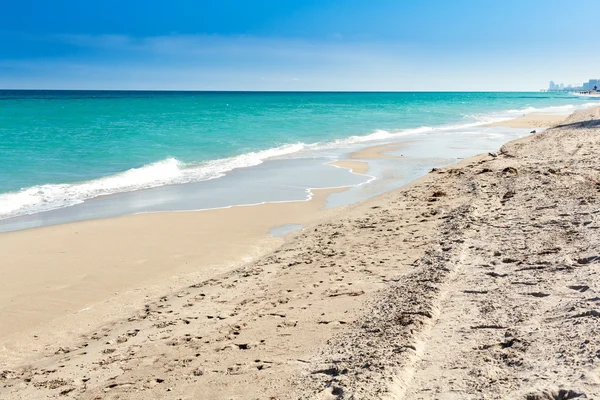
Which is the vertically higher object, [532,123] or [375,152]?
[532,123]

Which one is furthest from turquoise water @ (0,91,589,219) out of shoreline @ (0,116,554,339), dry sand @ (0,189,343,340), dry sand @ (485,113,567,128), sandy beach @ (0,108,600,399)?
dry sand @ (485,113,567,128)

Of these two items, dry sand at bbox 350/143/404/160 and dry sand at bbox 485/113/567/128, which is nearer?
dry sand at bbox 350/143/404/160

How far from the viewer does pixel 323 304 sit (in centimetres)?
541

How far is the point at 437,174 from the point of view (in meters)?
14.3

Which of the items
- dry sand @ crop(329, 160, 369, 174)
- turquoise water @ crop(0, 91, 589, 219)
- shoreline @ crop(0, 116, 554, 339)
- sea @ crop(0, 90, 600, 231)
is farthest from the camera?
dry sand @ crop(329, 160, 369, 174)

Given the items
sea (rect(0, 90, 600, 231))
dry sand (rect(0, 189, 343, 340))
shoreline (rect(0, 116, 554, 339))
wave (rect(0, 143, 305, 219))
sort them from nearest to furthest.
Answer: dry sand (rect(0, 189, 343, 340)), shoreline (rect(0, 116, 554, 339)), wave (rect(0, 143, 305, 219)), sea (rect(0, 90, 600, 231))

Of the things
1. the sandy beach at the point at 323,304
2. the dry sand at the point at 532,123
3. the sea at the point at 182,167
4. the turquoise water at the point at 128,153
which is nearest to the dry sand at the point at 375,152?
the sea at the point at 182,167

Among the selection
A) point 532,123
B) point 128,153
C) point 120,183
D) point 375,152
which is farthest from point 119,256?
point 532,123

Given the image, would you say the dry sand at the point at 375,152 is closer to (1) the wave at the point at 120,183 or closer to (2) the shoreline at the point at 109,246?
(1) the wave at the point at 120,183

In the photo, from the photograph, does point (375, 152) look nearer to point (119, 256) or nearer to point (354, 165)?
point (354, 165)

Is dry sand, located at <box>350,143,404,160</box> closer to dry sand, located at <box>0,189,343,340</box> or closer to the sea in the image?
the sea

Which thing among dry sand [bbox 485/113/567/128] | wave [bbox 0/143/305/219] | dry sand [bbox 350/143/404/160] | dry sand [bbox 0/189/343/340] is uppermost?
dry sand [bbox 485/113/567/128]

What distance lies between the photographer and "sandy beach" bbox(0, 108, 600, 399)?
371 centimetres

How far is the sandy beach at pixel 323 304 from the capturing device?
3.71 metres
